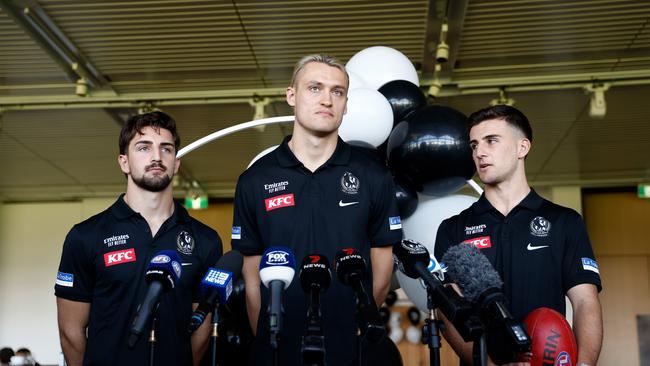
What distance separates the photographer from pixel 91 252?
3.03 meters

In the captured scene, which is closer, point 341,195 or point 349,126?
point 341,195

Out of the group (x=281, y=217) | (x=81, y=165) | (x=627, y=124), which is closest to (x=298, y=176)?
(x=281, y=217)

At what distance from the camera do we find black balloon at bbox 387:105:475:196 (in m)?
3.84

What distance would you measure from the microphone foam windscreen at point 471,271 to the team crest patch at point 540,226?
64cm

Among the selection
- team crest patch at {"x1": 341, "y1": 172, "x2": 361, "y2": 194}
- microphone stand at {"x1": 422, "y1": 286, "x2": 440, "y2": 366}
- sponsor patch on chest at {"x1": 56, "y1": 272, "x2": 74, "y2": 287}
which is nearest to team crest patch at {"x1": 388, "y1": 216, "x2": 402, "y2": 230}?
team crest patch at {"x1": 341, "y1": 172, "x2": 361, "y2": 194}

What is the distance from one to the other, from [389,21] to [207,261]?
469cm

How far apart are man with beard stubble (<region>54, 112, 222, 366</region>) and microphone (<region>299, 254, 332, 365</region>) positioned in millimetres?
976

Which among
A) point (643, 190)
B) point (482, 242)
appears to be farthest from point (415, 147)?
point (643, 190)

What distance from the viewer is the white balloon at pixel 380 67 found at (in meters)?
4.49

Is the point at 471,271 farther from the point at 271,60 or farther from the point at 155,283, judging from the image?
the point at 271,60

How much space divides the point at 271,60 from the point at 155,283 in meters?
6.23

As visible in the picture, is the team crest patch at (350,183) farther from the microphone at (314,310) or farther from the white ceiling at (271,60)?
the white ceiling at (271,60)

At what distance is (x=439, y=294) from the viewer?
2148mm

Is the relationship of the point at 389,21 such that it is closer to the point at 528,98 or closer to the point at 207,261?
the point at 528,98
